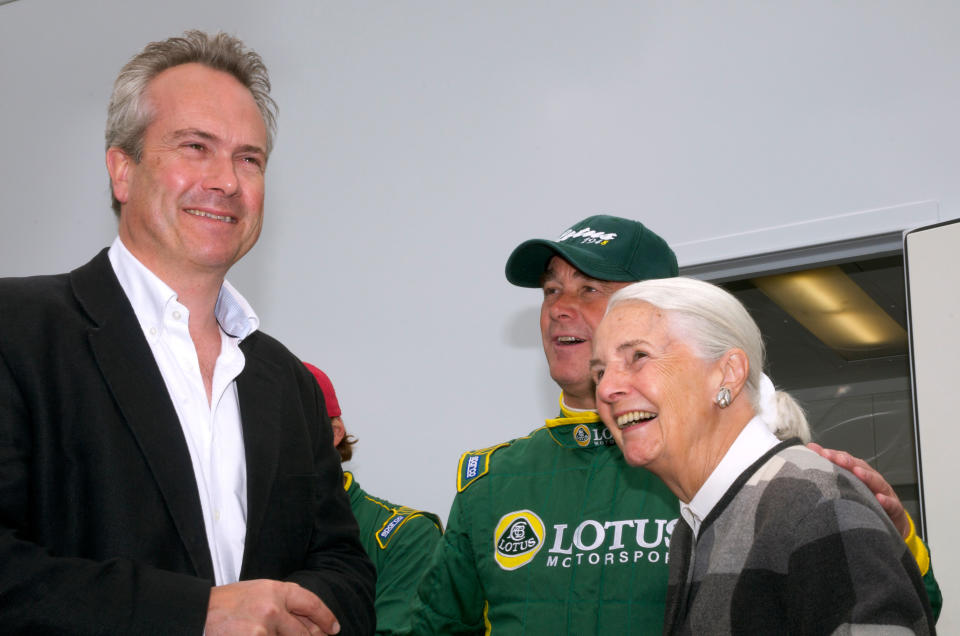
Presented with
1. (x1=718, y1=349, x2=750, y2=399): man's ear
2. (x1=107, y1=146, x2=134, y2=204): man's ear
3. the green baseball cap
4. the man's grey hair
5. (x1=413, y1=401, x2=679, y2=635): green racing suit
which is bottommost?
(x1=413, y1=401, x2=679, y2=635): green racing suit

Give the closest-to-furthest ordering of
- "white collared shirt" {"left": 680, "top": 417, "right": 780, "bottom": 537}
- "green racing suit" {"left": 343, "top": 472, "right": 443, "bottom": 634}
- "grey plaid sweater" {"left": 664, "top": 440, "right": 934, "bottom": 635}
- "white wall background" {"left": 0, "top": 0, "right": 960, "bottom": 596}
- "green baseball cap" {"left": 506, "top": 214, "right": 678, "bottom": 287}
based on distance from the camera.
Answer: "grey plaid sweater" {"left": 664, "top": 440, "right": 934, "bottom": 635} < "white collared shirt" {"left": 680, "top": 417, "right": 780, "bottom": 537} < "green baseball cap" {"left": 506, "top": 214, "right": 678, "bottom": 287} < "green racing suit" {"left": 343, "top": 472, "right": 443, "bottom": 634} < "white wall background" {"left": 0, "top": 0, "right": 960, "bottom": 596}

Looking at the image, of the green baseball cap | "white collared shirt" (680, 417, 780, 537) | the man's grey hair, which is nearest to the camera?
"white collared shirt" (680, 417, 780, 537)

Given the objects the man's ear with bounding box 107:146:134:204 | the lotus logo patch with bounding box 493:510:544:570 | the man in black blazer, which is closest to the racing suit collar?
the lotus logo patch with bounding box 493:510:544:570

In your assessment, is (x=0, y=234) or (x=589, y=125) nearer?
(x=589, y=125)

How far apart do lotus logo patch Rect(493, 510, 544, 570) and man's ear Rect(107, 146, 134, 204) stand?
3.05 ft

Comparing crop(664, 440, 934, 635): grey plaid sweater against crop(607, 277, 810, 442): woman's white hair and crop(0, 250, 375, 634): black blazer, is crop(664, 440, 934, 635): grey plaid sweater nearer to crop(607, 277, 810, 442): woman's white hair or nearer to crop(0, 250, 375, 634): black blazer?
crop(607, 277, 810, 442): woman's white hair

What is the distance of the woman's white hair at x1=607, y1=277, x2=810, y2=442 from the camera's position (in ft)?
4.93

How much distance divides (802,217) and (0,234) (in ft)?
11.4

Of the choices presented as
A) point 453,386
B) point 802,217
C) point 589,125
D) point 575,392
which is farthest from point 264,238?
point 575,392

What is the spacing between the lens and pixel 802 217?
3.14m

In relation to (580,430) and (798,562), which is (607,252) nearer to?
(580,430)

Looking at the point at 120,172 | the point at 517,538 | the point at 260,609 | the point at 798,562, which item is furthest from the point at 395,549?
the point at 798,562

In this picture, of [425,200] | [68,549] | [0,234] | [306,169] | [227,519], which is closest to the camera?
[68,549]

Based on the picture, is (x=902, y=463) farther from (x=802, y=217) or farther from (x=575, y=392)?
(x=575, y=392)
